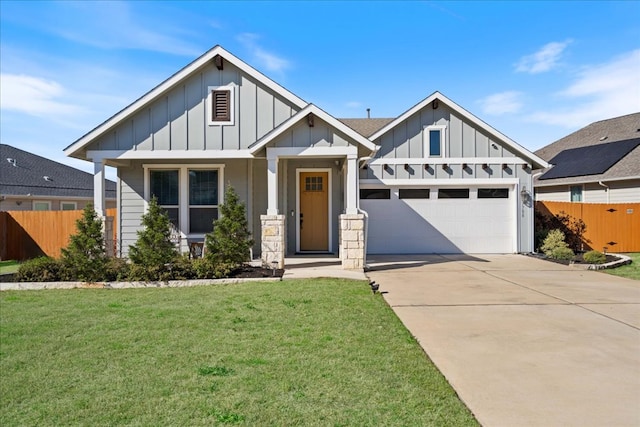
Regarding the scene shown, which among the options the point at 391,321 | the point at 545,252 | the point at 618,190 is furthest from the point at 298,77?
the point at 618,190

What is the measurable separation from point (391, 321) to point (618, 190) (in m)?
17.1

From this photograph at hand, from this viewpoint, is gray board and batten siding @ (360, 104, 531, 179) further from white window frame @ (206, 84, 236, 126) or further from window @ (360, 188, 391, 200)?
white window frame @ (206, 84, 236, 126)

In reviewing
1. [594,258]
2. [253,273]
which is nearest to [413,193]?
[594,258]

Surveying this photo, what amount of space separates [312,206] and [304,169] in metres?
1.17

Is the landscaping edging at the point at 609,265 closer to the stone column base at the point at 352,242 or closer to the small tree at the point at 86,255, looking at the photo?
the stone column base at the point at 352,242

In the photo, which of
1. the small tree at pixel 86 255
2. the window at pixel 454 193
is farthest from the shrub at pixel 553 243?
the small tree at pixel 86 255

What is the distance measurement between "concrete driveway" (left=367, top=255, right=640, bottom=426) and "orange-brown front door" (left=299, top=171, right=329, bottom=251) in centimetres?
385

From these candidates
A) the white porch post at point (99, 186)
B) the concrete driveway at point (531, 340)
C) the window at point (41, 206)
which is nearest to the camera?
the concrete driveway at point (531, 340)

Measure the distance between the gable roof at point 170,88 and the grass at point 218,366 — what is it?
5.12m

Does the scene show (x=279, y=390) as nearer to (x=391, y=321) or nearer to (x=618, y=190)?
(x=391, y=321)

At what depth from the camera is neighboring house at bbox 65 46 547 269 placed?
998 centimetres

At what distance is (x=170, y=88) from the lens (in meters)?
11.0

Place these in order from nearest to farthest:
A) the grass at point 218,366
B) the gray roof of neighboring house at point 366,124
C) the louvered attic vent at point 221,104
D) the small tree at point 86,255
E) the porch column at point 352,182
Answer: the grass at point 218,366 → the small tree at point 86,255 → the porch column at point 352,182 → the louvered attic vent at point 221,104 → the gray roof of neighboring house at point 366,124

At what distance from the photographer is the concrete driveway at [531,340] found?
336 centimetres
